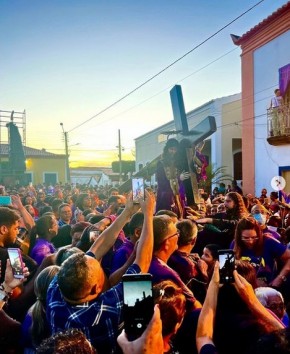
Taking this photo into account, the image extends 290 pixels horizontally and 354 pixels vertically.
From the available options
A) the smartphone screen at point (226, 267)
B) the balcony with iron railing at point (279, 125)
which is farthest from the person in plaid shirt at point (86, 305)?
the balcony with iron railing at point (279, 125)

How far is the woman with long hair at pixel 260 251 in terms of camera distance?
4.00m

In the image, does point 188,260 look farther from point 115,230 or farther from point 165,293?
point 165,293

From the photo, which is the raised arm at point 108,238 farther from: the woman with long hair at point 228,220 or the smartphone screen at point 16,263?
the woman with long hair at point 228,220

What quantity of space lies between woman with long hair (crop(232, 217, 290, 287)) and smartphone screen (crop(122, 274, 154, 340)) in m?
2.58

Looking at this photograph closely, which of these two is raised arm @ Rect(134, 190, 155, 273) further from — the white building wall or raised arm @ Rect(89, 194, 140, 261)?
the white building wall

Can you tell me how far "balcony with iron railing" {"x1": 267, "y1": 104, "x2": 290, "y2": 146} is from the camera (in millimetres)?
15688

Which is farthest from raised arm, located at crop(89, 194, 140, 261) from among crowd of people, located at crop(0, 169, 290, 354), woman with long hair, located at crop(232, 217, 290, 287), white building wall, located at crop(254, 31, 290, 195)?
white building wall, located at crop(254, 31, 290, 195)

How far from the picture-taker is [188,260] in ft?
11.4

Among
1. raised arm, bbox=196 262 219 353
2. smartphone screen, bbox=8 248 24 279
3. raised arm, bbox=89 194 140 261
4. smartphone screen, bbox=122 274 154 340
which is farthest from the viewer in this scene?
raised arm, bbox=89 194 140 261

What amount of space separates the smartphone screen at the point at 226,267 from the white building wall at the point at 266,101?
47.9ft

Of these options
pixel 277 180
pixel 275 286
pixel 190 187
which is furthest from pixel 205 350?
pixel 277 180

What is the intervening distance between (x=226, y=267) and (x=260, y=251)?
204 centimetres

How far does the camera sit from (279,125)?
1598 centimetres

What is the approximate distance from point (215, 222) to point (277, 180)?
26.7 ft
